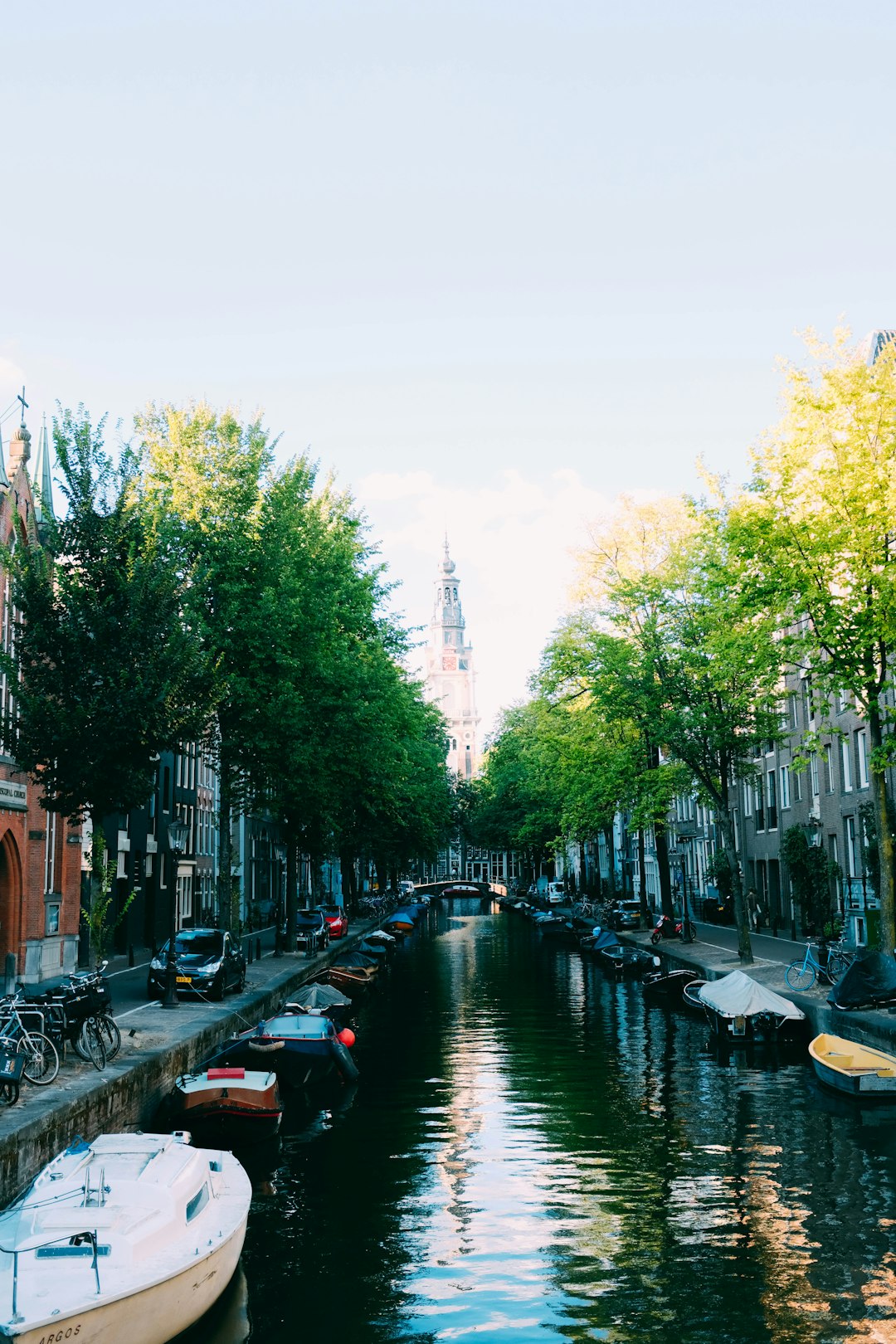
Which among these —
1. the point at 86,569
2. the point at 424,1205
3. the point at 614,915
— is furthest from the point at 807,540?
the point at 614,915

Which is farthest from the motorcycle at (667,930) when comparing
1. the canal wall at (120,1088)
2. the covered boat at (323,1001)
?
the canal wall at (120,1088)

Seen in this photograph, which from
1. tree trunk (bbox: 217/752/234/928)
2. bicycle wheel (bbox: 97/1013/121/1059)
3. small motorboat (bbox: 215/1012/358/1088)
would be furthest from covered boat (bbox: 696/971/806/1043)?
tree trunk (bbox: 217/752/234/928)

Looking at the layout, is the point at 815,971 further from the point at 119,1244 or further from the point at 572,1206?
the point at 119,1244

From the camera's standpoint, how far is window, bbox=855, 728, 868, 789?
48.9m

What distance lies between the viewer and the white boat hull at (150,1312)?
10852mm

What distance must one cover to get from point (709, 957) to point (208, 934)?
18132 mm

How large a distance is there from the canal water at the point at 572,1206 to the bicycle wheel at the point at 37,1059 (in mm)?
3450

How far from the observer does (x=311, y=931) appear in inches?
2015

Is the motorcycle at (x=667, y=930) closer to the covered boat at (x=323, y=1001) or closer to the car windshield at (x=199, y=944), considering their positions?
the covered boat at (x=323, y=1001)

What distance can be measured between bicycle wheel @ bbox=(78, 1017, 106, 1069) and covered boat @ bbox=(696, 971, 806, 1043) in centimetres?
1560

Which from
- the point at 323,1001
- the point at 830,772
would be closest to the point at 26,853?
the point at 323,1001

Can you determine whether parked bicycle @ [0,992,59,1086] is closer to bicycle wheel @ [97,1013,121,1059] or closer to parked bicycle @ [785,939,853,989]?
bicycle wheel @ [97,1013,121,1059]

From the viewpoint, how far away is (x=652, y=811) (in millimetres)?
51000

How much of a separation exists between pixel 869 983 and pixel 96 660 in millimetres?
17385
